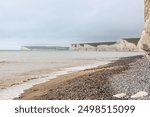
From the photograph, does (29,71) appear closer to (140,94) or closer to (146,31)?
(146,31)

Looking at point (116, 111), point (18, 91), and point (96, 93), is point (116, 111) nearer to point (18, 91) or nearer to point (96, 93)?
point (96, 93)

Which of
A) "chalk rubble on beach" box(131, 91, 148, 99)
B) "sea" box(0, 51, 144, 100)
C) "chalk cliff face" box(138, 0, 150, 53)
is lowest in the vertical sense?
"sea" box(0, 51, 144, 100)

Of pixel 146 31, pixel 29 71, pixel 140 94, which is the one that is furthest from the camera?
pixel 29 71

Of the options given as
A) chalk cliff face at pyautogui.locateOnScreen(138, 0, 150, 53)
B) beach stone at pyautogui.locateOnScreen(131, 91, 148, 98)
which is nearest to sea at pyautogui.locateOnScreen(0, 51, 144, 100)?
beach stone at pyautogui.locateOnScreen(131, 91, 148, 98)

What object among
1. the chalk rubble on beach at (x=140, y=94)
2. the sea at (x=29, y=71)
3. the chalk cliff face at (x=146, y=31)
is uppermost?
the chalk cliff face at (x=146, y=31)

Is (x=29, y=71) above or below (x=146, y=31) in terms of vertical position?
below

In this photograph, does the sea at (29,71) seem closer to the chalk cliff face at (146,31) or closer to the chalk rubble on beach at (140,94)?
the chalk rubble on beach at (140,94)

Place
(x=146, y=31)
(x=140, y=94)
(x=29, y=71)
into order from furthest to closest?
(x=29, y=71), (x=146, y=31), (x=140, y=94)

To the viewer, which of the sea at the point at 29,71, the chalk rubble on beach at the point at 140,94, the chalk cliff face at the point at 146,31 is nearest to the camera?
the chalk rubble on beach at the point at 140,94

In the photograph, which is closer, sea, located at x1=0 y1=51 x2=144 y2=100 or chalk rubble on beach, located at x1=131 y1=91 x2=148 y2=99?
chalk rubble on beach, located at x1=131 y1=91 x2=148 y2=99

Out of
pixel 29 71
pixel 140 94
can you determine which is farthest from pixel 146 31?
pixel 29 71

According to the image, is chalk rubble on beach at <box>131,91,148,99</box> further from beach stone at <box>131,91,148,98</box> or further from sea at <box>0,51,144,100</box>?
sea at <box>0,51,144,100</box>

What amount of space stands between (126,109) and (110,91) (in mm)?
5415

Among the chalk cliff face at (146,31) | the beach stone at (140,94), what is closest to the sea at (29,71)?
the beach stone at (140,94)
